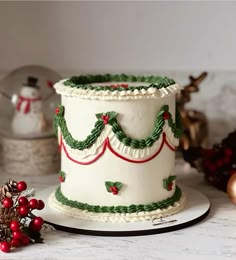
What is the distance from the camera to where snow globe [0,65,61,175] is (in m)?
1.31

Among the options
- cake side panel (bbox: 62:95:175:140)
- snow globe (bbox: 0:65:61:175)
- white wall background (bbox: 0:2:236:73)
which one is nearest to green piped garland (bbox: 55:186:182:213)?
cake side panel (bbox: 62:95:175:140)

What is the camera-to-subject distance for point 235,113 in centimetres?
146

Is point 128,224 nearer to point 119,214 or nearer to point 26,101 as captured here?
point 119,214

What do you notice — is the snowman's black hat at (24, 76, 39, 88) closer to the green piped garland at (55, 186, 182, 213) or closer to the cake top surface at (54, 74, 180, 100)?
the cake top surface at (54, 74, 180, 100)

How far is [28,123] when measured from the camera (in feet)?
4.34

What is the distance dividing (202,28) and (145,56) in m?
0.14

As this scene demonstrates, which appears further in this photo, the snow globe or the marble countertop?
the snow globe

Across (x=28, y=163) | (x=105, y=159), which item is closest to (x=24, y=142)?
(x=28, y=163)

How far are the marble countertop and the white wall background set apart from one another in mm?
476

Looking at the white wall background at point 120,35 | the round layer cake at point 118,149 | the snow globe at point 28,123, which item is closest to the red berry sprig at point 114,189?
the round layer cake at point 118,149

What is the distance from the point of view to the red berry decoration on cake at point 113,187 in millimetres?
1032

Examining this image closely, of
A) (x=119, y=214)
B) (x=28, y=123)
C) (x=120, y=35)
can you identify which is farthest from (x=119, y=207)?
(x=120, y=35)

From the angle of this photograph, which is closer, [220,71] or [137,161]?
[137,161]

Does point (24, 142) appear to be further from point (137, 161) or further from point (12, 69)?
point (137, 161)
